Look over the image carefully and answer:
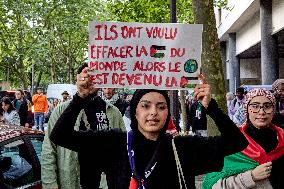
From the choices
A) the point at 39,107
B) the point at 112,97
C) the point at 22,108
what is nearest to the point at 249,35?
the point at 39,107

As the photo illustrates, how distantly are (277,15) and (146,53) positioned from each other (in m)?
19.1

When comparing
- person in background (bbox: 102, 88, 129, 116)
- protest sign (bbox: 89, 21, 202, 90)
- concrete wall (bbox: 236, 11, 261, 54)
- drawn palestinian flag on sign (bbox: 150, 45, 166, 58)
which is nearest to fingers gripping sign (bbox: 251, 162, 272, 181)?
protest sign (bbox: 89, 21, 202, 90)

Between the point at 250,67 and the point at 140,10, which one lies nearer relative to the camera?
the point at 140,10

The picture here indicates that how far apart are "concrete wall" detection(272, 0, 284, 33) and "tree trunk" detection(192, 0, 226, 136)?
532 inches

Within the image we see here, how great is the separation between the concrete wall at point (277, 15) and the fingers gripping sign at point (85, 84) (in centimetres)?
1820

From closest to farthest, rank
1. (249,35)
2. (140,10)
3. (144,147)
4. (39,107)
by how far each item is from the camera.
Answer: (144,147) → (39,107) → (140,10) → (249,35)

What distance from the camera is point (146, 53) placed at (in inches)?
123

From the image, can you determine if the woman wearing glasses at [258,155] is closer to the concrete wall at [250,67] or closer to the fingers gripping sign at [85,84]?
the fingers gripping sign at [85,84]

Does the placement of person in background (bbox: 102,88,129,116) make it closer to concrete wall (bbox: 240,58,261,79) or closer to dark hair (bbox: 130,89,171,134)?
dark hair (bbox: 130,89,171,134)

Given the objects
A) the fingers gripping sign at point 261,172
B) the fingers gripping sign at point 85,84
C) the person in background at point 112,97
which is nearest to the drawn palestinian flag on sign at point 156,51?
the fingers gripping sign at point 85,84

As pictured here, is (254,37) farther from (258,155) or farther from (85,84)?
(85,84)

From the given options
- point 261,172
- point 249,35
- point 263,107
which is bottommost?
point 261,172

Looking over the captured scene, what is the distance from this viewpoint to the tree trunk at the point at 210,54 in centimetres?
738

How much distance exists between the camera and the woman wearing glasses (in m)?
3.75
